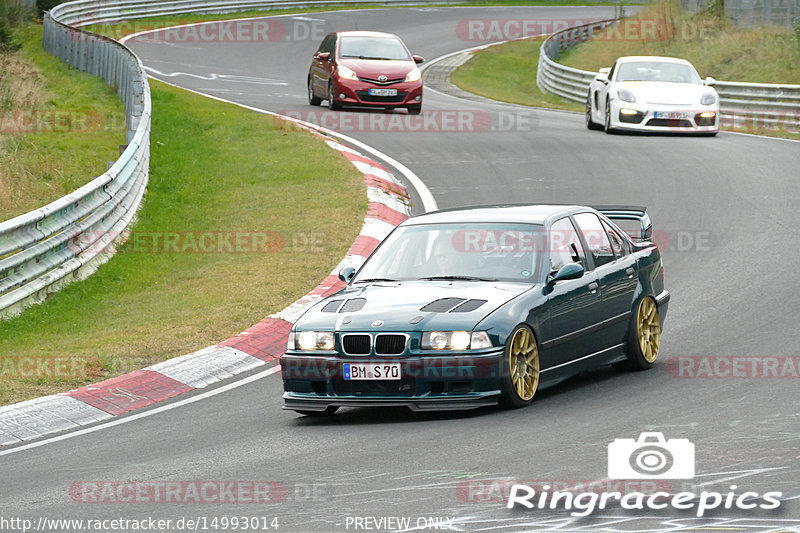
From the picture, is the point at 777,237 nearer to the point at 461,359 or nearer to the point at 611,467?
the point at 461,359

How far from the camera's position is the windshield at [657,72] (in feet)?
82.7

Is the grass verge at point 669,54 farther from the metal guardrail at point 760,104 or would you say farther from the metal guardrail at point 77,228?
the metal guardrail at point 77,228

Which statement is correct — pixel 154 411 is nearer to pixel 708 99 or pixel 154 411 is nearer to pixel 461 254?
pixel 461 254

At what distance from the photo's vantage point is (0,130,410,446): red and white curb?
9.55 metres

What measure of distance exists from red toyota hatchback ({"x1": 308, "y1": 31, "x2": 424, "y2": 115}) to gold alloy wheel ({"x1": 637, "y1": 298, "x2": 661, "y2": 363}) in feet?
53.2

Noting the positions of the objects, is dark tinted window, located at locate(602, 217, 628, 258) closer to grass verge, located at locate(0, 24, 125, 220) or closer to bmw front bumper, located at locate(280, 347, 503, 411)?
bmw front bumper, located at locate(280, 347, 503, 411)

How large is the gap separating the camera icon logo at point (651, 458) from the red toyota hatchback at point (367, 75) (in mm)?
19282

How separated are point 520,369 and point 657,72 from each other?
1733 centimetres

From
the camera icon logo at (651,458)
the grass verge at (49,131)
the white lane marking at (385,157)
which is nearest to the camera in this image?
the camera icon logo at (651,458)

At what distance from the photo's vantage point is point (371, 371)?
882cm

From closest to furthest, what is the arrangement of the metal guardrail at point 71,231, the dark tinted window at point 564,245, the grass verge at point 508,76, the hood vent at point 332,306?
1. the hood vent at point 332,306
2. the dark tinted window at point 564,245
3. the metal guardrail at point 71,231
4. the grass verge at point 508,76

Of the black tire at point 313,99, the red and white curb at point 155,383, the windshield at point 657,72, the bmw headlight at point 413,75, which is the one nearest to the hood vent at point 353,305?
the red and white curb at point 155,383

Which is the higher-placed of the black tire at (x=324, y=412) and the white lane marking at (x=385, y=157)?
the black tire at (x=324, y=412)

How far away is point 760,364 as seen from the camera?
9961 mm
